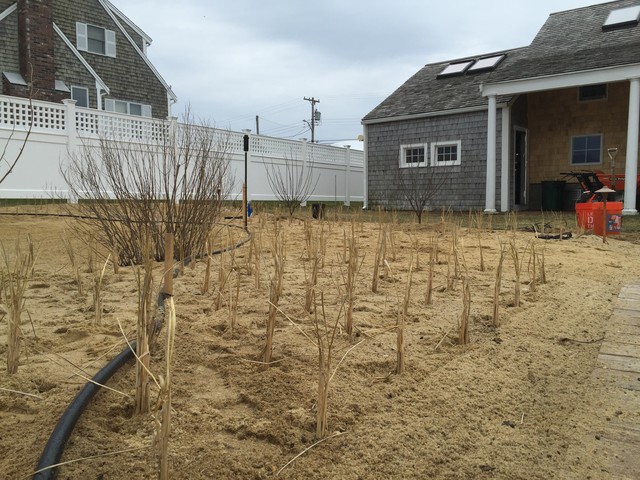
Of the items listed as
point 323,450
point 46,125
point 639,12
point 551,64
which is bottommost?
point 323,450

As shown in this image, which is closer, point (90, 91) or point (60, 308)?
point (60, 308)

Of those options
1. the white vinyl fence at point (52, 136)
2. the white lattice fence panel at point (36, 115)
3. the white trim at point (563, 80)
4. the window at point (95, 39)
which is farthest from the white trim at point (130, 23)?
the white trim at point (563, 80)

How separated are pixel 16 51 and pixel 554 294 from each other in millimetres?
20531

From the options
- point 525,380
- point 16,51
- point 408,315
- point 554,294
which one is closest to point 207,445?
point 525,380

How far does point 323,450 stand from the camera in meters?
1.58

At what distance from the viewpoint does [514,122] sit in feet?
45.7

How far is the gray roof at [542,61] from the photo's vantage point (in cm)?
1175

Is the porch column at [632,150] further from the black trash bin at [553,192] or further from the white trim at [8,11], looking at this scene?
the white trim at [8,11]

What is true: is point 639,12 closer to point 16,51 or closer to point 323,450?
point 323,450

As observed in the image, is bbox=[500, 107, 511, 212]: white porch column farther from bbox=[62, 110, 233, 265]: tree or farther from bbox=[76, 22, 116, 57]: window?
bbox=[76, 22, 116, 57]: window

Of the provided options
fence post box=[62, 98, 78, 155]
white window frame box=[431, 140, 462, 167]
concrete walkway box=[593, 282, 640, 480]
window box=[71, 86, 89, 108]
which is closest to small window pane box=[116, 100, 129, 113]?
window box=[71, 86, 89, 108]

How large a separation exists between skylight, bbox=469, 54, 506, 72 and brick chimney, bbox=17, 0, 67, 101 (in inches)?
580

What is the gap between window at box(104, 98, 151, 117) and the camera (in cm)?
2088

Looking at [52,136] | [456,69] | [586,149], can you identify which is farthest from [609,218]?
[52,136]
